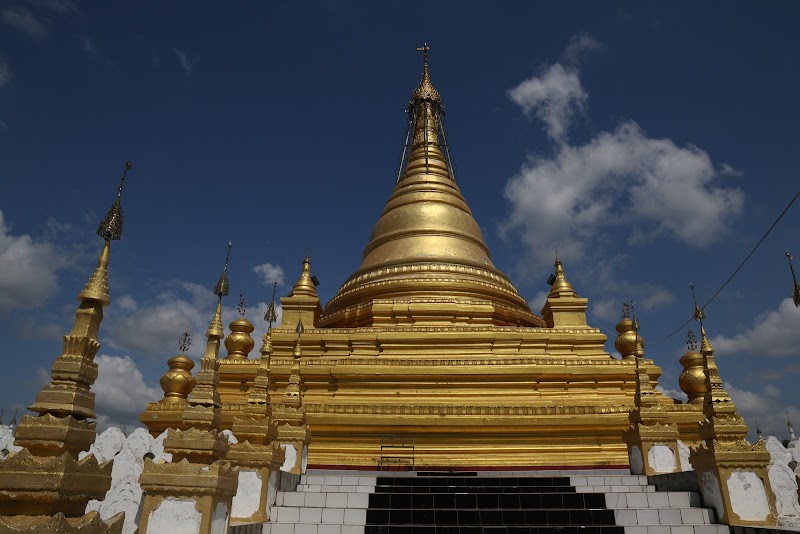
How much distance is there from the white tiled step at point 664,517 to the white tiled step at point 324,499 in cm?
342

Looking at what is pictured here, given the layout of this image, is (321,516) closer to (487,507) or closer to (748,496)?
(487,507)

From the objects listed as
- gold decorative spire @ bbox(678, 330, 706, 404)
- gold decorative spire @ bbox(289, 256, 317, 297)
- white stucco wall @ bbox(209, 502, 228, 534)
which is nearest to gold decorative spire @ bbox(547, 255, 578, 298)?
gold decorative spire @ bbox(678, 330, 706, 404)

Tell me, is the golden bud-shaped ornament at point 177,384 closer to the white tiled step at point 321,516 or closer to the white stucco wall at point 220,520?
the white tiled step at point 321,516

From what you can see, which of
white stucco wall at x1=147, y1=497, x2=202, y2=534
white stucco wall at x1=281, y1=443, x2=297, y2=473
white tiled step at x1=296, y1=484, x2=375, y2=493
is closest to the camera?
white stucco wall at x1=147, y1=497, x2=202, y2=534

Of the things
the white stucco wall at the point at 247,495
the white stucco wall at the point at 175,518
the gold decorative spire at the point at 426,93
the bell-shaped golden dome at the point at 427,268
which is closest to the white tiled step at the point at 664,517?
the white stucco wall at the point at 247,495

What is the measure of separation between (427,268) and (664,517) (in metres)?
13.0

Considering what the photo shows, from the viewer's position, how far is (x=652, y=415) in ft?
31.3

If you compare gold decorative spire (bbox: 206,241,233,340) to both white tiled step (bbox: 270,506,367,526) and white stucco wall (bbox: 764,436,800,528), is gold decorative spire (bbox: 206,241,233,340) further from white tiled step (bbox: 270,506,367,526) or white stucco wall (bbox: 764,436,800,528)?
white stucco wall (bbox: 764,436,800,528)

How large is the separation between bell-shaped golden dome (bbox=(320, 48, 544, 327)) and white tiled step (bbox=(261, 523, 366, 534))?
10880 millimetres

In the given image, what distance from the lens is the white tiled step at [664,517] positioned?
6.85 metres

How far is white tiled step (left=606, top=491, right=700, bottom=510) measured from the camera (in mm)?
7340

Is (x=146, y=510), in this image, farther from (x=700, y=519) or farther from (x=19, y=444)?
(x=700, y=519)

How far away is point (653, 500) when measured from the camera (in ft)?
24.6

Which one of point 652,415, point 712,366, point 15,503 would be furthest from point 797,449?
point 15,503
